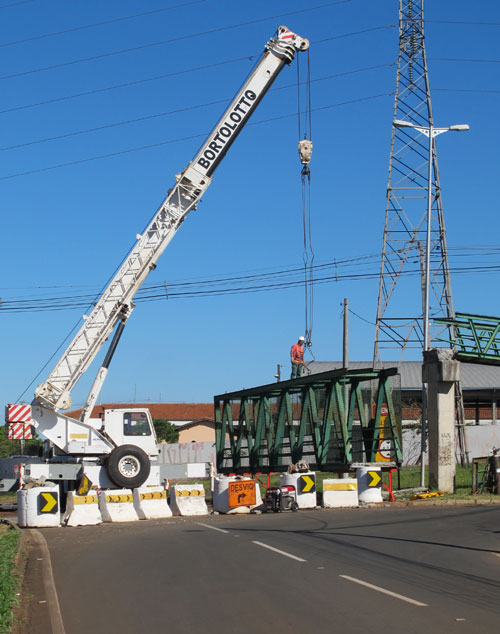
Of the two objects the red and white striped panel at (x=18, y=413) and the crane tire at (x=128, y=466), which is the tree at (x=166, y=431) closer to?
the crane tire at (x=128, y=466)

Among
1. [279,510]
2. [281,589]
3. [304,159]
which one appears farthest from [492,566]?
[304,159]

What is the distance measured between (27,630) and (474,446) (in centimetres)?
4204

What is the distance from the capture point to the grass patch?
7.73m

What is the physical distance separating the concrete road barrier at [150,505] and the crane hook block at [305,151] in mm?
13081

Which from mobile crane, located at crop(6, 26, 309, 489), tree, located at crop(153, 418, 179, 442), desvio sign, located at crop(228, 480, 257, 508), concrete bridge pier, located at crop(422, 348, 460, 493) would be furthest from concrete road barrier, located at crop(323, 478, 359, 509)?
tree, located at crop(153, 418, 179, 442)

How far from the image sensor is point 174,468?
96.4 ft

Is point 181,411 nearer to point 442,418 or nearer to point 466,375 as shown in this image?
point 466,375

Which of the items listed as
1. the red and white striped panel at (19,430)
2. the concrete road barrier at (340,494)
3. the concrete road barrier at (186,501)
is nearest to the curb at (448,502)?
the concrete road barrier at (340,494)

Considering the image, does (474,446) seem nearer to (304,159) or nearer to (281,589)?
(304,159)

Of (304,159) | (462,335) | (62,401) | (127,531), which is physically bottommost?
(127,531)

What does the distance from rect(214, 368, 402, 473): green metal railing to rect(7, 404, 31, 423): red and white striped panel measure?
26.2ft

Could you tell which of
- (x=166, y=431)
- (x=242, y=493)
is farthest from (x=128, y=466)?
(x=166, y=431)

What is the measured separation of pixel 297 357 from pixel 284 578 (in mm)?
19831

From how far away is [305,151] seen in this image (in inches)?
1096
